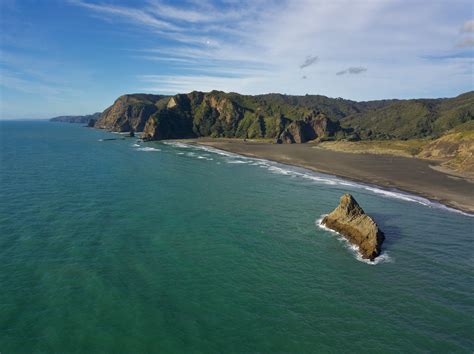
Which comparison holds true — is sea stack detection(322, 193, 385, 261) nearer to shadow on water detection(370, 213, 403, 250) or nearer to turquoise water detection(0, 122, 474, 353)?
shadow on water detection(370, 213, 403, 250)

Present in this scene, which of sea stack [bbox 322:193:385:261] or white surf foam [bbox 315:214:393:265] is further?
sea stack [bbox 322:193:385:261]

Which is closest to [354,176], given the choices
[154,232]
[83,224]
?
[154,232]

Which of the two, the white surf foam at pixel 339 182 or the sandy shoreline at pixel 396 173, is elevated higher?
the sandy shoreline at pixel 396 173

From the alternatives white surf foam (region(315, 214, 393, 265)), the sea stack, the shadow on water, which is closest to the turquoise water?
the shadow on water

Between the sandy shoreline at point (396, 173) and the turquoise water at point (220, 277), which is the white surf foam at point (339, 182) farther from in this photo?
the sandy shoreline at point (396, 173)

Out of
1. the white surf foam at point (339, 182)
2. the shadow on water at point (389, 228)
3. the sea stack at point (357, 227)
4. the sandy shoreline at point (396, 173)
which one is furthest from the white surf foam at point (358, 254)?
the sandy shoreline at point (396, 173)

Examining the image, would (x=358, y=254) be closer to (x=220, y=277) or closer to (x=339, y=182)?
(x=220, y=277)

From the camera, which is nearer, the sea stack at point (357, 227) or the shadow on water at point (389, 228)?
the sea stack at point (357, 227)
